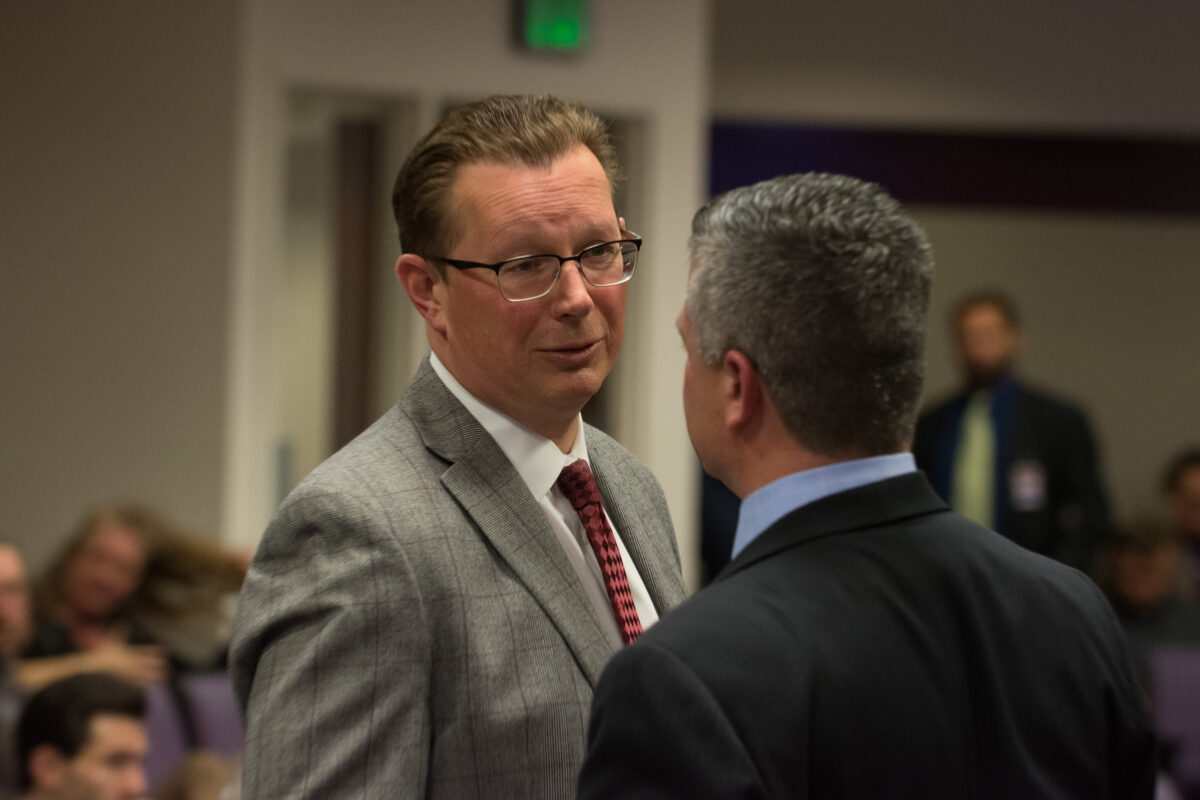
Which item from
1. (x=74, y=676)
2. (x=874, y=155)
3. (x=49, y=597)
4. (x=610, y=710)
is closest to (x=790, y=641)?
(x=610, y=710)

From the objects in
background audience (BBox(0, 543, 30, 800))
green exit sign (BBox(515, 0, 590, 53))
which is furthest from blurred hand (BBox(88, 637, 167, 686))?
green exit sign (BBox(515, 0, 590, 53))

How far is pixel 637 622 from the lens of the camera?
1482 millimetres

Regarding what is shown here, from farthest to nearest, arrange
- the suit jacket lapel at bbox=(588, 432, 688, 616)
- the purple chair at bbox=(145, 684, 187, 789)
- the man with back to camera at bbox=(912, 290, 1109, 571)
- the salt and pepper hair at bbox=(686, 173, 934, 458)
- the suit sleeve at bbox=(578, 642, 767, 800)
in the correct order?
the man with back to camera at bbox=(912, 290, 1109, 571) < the purple chair at bbox=(145, 684, 187, 789) < the suit jacket lapel at bbox=(588, 432, 688, 616) < the salt and pepper hair at bbox=(686, 173, 934, 458) < the suit sleeve at bbox=(578, 642, 767, 800)

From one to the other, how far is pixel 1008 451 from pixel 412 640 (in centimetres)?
484

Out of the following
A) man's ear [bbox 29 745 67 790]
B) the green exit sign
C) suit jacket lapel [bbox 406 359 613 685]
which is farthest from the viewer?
the green exit sign

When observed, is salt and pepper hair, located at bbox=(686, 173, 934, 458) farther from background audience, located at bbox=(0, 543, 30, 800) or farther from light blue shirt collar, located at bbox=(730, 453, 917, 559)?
background audience, located at bbox=(0, 543, 30, 800)

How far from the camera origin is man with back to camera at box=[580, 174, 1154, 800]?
40.1 inches

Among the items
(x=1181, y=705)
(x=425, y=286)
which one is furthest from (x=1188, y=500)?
(x=425, y=286)

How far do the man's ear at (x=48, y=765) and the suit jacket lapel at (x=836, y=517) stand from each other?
240 cm

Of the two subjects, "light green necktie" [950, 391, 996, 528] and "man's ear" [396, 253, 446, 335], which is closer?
"man's ear" [396, 253, 446, 335]

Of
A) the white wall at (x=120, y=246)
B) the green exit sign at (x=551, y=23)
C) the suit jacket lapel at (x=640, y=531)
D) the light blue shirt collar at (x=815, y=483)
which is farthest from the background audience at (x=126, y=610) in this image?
the light blue shirt collar at (x=815, y=483)

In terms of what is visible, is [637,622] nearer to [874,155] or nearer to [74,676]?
[74,676]

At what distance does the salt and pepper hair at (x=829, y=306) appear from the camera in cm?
110

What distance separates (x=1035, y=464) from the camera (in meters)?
5.77
